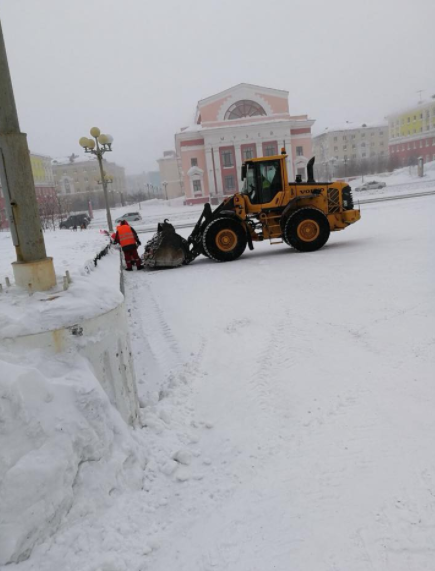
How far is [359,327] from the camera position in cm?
537

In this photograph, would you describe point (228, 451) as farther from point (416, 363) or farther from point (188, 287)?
point (188, 287)

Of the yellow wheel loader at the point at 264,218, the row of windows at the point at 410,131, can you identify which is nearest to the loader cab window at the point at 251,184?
the yellow wheel loader at the point at 264,218

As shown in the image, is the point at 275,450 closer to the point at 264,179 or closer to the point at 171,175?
the point at 264,179

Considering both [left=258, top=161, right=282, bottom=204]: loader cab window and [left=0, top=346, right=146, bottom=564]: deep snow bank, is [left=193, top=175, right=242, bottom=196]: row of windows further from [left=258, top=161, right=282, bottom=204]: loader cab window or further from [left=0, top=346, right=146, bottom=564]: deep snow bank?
[left=0, top=346, right=146, bottom=564]: deep snow bank

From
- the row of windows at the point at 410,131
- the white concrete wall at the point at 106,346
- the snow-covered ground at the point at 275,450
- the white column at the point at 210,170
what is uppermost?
the row of windows at the point at 410,131

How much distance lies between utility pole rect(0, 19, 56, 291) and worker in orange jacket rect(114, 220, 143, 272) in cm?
767

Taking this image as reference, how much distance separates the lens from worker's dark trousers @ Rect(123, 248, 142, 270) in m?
11.5

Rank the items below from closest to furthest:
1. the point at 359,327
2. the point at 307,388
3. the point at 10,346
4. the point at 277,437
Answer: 1. the point at 10,346
2. the point at 277,437
3. the point at 307,388
4. the point at 359,327

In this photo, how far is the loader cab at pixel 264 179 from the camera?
11.3 meters

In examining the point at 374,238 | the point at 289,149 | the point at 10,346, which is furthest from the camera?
the point at 289,149

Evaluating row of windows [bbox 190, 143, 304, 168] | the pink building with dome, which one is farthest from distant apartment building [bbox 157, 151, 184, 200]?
the pink building with dome

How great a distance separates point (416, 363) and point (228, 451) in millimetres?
2095

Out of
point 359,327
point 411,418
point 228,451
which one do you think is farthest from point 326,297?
point 228,451

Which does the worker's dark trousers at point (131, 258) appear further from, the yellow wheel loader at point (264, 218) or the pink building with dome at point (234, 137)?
the pink building with dome at point (234, 137)
